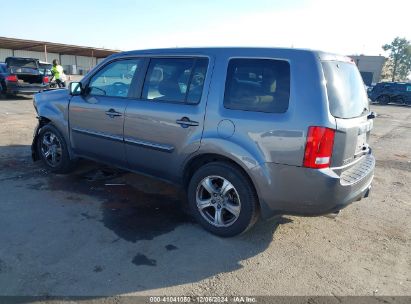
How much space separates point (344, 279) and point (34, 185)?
4.09 metres

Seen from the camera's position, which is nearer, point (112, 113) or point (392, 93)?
point (112, 113)

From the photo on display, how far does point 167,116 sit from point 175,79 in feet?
1.43

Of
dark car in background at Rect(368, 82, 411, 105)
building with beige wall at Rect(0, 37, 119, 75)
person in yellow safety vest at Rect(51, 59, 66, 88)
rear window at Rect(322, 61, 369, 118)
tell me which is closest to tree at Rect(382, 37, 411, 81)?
dark car in background at Rect(368, 82, 411, 105)

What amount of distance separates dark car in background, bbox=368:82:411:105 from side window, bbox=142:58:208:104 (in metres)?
27.0

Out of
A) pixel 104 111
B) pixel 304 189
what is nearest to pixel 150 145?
pixel 104 111

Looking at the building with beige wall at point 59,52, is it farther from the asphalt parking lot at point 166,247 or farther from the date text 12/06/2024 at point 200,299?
the date text 12/06/2024 at point 200,299

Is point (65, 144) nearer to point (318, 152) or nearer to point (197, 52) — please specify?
point (197, 52)

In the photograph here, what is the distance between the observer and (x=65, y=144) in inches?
206

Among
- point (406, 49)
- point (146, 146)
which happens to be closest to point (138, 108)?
point (146, 146)

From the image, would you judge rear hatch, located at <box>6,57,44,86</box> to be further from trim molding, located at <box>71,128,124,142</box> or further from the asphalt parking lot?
trim molding, located at <box>71,128,124,142</box>

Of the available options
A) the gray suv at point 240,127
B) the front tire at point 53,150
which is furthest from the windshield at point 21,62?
Answer: the gray suv at point 240,127

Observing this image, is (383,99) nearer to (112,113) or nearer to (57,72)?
(57,72)

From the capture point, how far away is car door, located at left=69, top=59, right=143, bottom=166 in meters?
4.39

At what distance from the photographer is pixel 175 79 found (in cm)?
396
